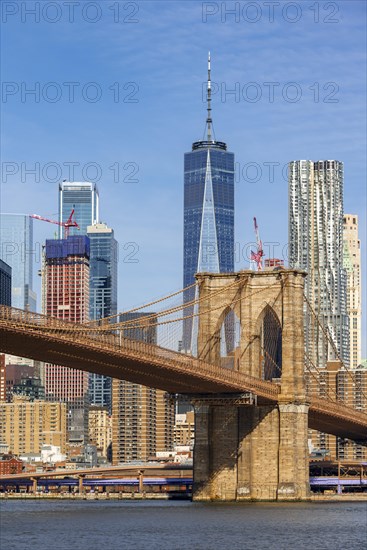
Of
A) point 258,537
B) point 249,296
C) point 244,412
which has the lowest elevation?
point 258,537

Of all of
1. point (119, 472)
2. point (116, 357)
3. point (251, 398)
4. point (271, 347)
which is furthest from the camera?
point (119, 472)

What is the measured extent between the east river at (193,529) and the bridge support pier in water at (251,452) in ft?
11.8

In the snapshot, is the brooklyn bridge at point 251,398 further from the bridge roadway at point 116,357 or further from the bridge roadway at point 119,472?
the bridge roadway at point 119,472

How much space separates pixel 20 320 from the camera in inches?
2638

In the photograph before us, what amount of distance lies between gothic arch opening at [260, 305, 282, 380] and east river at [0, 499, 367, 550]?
497 inches

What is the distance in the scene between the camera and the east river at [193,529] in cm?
5844

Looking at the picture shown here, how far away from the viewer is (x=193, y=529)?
6731 cm

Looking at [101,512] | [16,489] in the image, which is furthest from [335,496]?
[16,489]

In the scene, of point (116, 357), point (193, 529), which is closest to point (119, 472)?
point (116, 357)

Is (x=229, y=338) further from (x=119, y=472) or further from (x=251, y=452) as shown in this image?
(x=119, y=472)

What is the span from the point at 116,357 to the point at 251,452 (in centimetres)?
2026

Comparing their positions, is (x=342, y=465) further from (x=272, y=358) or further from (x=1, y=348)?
(x=1, y=348)

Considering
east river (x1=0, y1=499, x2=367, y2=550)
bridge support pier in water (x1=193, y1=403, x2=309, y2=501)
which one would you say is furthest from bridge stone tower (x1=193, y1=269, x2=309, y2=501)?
east river (x1=0, y1=499, x2=367, y2=550)

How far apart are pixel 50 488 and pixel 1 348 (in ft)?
307
